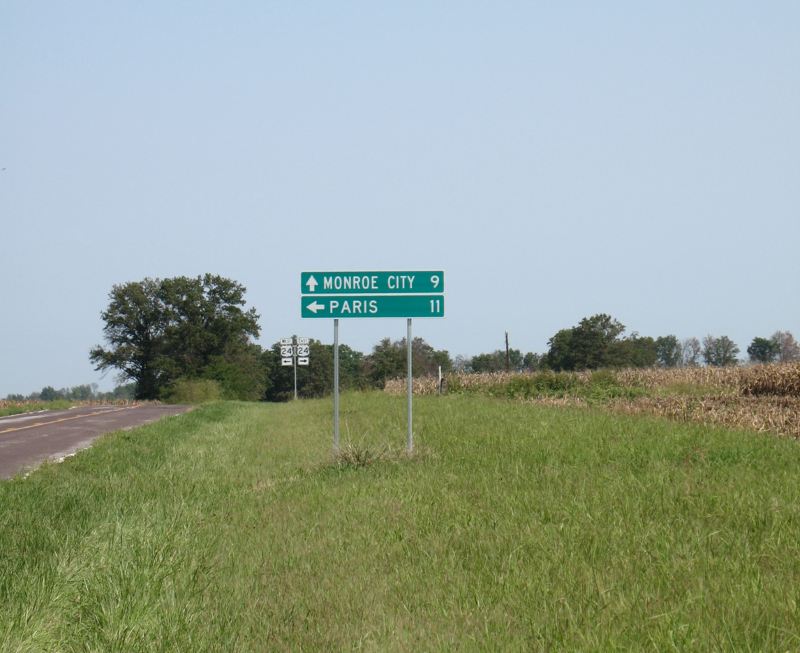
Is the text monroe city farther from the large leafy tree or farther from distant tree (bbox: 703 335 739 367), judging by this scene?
distant tree (bbox: 703 335 739 367)

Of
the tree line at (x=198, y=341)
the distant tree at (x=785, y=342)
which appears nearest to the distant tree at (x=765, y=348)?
the distant tree at (x=785, y=342)

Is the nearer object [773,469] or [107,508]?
[107,508]

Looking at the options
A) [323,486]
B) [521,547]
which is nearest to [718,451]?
[323,486]

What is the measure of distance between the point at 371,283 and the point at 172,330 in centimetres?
8820

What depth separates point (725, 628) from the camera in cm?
584

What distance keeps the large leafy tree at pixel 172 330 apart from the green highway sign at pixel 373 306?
273ft

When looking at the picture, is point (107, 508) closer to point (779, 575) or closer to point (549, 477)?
point (549, 477)

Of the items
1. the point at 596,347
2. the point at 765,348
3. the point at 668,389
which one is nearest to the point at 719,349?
the point at 765,348

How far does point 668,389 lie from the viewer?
135 feet

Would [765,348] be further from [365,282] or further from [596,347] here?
[365,282]

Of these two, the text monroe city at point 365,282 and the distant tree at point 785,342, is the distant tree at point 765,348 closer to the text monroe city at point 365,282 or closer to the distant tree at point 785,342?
the distant tree at point 785,342

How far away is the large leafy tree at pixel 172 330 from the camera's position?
100 m

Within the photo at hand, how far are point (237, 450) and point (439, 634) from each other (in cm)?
1477

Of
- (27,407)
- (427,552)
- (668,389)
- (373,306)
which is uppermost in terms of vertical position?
(373,306)
